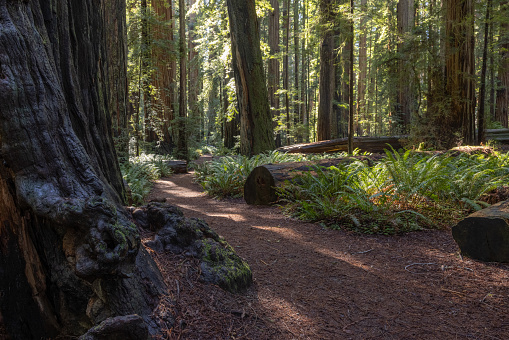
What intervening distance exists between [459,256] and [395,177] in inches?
75.4

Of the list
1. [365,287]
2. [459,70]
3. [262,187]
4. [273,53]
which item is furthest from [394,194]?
[273,53]

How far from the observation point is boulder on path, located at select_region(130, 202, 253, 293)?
2449mm

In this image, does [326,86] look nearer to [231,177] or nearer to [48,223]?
[231,177]

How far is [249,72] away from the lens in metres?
9.99

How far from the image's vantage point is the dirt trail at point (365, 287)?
7.29ft

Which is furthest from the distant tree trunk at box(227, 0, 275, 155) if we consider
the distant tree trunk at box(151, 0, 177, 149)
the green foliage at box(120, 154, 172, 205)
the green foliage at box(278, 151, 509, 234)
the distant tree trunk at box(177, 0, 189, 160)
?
the distant tree trunk at box(177, 0, 189, 160)

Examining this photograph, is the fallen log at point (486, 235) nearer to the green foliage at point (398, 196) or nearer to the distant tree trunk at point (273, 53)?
the green foliage at point (398, 196)

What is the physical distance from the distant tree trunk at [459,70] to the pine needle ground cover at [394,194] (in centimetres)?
328

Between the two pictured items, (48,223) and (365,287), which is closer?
(48,223)

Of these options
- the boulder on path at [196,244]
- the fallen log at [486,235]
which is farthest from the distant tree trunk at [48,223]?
the fallen log at [486,235]

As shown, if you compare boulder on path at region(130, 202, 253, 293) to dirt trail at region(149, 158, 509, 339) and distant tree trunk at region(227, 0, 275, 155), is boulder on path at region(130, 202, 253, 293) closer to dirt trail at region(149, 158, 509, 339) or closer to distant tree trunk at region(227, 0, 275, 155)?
dirt trail at region(149, 158, 509, 339)

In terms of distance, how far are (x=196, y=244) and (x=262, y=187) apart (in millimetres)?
3885

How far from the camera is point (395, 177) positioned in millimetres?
5234

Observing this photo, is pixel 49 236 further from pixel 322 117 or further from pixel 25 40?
pixel 322 117
